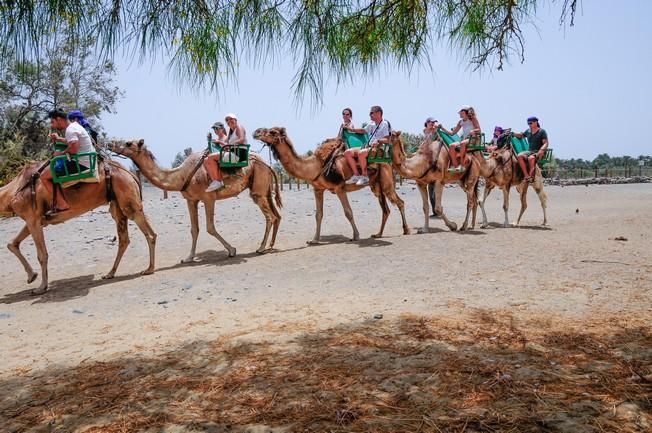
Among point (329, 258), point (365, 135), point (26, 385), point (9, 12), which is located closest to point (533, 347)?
point (26, 385)

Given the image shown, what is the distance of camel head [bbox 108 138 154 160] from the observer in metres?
8.40

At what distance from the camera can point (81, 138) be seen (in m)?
7.53

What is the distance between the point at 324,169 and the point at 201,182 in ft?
7.72

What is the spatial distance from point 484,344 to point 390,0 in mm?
2694

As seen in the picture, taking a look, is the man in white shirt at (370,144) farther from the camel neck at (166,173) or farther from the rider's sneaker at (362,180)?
the camel neck at (166,173)

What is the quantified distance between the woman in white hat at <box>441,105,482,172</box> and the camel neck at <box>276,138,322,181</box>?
10.2ft

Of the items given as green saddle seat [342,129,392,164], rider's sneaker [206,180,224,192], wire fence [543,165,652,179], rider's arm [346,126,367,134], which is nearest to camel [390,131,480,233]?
green saddle seat [342,129,392,164]

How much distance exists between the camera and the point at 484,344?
4070mm

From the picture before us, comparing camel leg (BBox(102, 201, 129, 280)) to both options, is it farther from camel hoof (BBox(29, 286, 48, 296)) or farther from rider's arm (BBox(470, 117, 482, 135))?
rider's arm (BBox(470, 117, 482, 135))

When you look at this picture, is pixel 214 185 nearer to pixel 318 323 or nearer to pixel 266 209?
pixel 266 209

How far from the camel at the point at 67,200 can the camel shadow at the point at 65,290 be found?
15cm

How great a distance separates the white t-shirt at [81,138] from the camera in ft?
24.2

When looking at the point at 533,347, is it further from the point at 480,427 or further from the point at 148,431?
the point at 148,431

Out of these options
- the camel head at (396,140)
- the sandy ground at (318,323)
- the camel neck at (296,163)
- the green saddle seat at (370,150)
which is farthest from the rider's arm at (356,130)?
the sandy ground at (318,323)
